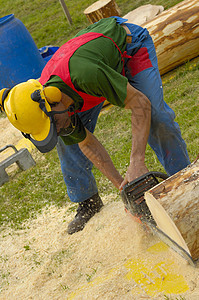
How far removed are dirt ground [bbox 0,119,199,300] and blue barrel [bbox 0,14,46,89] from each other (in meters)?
4.48

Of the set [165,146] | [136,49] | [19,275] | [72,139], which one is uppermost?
[136,49]

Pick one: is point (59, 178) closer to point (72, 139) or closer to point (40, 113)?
point (72, 139)

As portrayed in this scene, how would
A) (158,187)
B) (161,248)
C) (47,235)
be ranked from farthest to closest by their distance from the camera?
(47,235) < (161,248) < (158,187)

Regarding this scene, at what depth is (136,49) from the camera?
2967mm

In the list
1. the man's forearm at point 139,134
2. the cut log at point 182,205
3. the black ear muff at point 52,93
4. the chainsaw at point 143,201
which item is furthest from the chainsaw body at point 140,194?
the black ear muff at point 52,93

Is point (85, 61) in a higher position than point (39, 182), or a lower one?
higher

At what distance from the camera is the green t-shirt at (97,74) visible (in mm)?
2389

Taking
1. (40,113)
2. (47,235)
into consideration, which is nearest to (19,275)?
(47,235)

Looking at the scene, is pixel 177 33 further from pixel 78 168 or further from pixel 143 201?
pixel 143 201

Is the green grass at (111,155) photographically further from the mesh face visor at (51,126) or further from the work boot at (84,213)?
the mesh face visor at (51,126)

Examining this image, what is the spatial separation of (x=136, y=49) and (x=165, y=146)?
0.82 m

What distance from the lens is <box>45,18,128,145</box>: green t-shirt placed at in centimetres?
239

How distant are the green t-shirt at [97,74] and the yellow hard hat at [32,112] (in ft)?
0.49

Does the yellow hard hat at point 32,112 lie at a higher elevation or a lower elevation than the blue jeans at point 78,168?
higher
